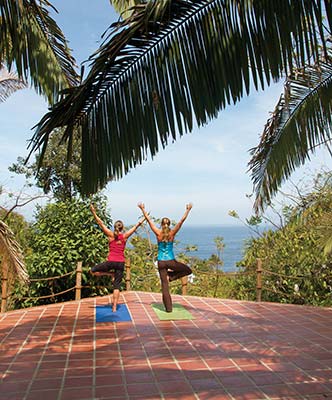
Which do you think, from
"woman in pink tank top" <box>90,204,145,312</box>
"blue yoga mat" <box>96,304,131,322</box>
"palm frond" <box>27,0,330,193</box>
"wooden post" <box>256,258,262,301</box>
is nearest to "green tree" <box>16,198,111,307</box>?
"blue yoga mat" <box>96,304,131,322</box>

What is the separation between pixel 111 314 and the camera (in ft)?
21.2

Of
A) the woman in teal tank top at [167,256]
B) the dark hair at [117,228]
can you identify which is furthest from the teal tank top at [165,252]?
the dark hair at [117,228]

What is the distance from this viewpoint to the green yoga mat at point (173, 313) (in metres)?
6.25

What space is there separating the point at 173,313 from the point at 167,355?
2.07m

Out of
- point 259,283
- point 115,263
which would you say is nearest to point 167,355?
point 115,263

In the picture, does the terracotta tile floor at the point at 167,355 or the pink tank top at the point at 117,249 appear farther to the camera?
the pink tank top at the point at 117,249

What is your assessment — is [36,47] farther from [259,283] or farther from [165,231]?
[259,283]

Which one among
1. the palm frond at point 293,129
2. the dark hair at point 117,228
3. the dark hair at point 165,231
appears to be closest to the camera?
the palm frond at point 293,129

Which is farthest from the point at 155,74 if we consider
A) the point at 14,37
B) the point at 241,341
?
the point at 241,341

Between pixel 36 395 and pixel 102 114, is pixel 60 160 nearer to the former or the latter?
pixel 36 395

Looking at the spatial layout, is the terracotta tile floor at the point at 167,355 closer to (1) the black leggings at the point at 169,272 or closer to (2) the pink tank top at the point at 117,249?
(1) the black leggings at the point at 169,272

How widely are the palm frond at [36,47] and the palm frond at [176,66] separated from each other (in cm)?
108

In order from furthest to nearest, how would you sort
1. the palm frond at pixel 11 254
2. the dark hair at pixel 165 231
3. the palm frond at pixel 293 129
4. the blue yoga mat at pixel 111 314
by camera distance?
1. the dark hair at pixel 165 231
2. the blue yoga mat at pixel 111 314
3. the palm frond at pixel 11 254
4. the palm frond at pixel 293 129

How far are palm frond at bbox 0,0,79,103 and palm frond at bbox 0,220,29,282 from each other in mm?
Answer: 2250
